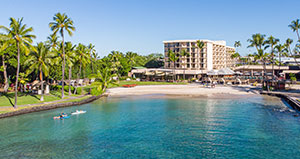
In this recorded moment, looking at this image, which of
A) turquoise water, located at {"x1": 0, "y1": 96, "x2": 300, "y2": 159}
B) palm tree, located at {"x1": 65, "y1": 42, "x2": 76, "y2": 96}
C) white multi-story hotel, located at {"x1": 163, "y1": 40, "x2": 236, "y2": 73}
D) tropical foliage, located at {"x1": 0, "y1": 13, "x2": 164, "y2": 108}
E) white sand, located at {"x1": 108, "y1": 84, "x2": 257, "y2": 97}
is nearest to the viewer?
turquoise water, located at {"x1": 0, "y1": 96, "x2": 300, "y2": 159}

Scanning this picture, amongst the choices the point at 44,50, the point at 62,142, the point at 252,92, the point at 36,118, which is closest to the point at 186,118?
the point at 62,142

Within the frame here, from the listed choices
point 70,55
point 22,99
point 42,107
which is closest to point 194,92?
point 70,55

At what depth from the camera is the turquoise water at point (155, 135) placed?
20.7 metres

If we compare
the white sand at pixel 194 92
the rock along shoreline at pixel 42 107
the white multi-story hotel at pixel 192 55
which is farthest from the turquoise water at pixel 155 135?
the white multi-story hotel at pixel 192 55

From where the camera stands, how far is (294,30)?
59.9m

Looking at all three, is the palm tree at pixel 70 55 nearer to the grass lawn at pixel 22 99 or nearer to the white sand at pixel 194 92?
the grass lawn at pixel 22 99

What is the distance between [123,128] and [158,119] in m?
6.49

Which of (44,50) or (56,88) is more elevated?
(44,50)

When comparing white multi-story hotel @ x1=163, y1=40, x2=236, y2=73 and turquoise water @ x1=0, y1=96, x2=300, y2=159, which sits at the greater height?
white multi-story hotel @ x1=163, y1=40, x2=236, y2=73

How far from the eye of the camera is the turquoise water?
68.0ft

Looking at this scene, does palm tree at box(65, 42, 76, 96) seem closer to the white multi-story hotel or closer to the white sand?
the white sand

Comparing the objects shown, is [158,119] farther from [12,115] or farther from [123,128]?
[12,115]

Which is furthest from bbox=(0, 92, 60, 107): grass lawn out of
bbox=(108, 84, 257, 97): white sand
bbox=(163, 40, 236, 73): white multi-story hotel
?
bbox=(163, 40, 236, 73): white multi-story hotel

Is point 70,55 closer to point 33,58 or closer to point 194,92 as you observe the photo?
point 33,58
